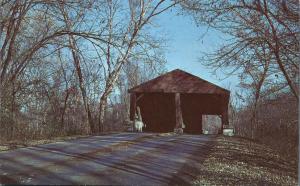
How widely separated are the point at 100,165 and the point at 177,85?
19296 mm

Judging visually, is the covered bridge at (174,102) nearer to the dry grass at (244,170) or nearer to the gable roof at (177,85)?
the gable roof at (177,85)

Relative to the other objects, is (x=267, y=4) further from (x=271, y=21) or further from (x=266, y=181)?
(x=266, y=181)

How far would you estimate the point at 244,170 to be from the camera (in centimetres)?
966

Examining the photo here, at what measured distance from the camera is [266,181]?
8.52m

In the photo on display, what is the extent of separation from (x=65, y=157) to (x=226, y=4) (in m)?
7.95

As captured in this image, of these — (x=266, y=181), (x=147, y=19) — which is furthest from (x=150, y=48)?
(x=266, y=181)

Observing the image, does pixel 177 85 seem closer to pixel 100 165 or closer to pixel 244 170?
pixel 244 170

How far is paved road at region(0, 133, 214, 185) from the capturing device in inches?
285

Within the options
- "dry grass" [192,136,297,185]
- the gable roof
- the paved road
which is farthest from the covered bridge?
the paved road

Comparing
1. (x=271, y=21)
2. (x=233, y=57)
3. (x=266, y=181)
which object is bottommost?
(x=266, y=181)

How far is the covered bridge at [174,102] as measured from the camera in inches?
1083

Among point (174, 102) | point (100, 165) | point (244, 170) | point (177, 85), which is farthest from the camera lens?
point (174, 102)

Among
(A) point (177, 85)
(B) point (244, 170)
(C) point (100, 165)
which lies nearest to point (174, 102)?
(A) point (177, 85)

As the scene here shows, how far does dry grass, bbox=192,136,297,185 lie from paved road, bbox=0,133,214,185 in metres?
0.33
